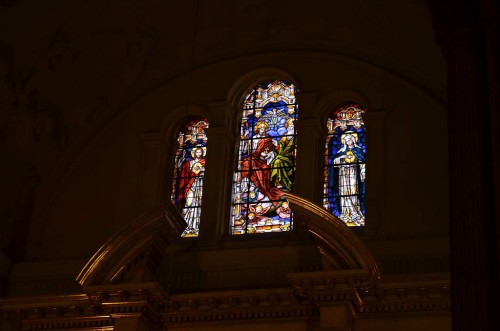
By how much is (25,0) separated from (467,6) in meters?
8.69

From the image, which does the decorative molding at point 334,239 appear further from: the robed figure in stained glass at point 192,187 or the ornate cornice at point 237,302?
the robed figure in stained glass at point 192,187

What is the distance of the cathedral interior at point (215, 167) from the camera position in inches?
532

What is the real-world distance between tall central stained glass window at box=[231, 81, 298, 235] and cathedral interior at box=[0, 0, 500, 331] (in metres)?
0.04

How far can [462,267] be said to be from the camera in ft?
22.9

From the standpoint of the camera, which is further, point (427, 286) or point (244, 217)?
point (244, 217)

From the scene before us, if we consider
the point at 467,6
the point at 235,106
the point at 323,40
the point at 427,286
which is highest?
the point at 323,40

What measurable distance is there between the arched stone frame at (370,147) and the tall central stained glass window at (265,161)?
491mm

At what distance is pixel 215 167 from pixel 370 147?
2475 millimetres

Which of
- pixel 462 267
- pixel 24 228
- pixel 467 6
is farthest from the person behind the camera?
pixel 24 228

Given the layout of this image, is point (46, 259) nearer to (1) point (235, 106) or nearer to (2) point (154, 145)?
(2) point (154, 145)

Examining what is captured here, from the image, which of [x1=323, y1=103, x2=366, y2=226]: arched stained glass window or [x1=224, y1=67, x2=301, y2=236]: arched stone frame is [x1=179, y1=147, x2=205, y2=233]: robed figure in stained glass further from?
[x1=323, y1=103, x2=366, y2=226]: arched stained glass window

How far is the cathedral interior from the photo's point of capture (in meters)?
13.5

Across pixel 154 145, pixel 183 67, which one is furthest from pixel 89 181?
pixel 183 67

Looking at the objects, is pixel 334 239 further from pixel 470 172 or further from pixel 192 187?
pixel 470 172
